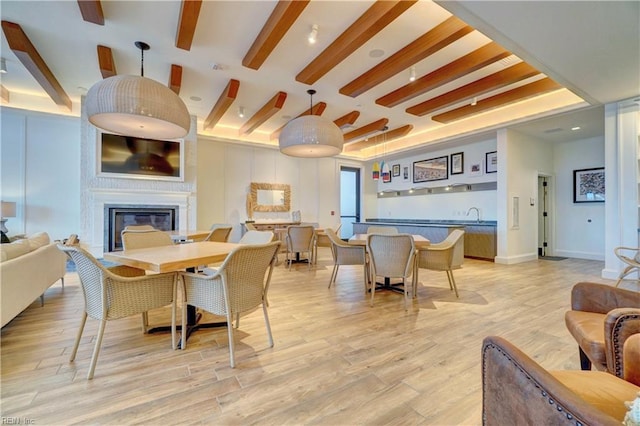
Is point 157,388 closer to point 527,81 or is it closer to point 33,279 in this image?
point 33,279

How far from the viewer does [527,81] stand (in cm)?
456

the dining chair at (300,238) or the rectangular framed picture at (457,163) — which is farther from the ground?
the rectangular framed picture at (457,163)

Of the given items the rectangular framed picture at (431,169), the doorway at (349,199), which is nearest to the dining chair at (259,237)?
the rectangular framed picture at (431,169)

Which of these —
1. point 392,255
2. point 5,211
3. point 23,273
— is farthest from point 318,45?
point 5,211

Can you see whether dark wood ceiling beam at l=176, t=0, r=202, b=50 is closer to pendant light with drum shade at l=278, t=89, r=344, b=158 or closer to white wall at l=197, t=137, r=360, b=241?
pendant light with drum shade at l=278, t=89, r=344, b=158

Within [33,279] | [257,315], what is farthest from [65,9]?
[257,315]

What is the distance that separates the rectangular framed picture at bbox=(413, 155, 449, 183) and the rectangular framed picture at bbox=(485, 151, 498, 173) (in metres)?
1.04

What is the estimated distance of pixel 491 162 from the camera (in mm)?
6617

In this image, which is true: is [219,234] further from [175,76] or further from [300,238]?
[175,76]

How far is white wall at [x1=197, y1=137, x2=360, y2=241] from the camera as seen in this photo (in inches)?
285

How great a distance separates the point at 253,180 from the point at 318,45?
474cm

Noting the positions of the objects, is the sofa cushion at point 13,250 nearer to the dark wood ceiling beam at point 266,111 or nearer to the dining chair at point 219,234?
the dining chair at point 219,234

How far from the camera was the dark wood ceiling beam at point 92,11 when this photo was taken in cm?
268

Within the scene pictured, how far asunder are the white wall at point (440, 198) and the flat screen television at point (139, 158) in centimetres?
596
